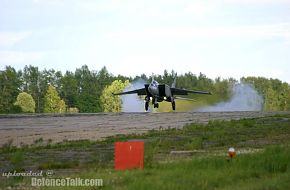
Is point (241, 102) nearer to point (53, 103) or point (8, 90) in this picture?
point (53, 103)

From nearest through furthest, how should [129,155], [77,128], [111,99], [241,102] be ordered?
[129,155]
[77,128]
[241,102]
[111,99]

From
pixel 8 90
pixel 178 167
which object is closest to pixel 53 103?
pixel 8 90

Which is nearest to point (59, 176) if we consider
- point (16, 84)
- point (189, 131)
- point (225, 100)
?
point (189, 131)

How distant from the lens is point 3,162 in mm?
17781

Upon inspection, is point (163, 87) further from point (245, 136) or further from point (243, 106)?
point (243, 106)

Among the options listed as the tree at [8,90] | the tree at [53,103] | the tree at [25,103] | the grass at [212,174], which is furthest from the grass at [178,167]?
Result: the tree at [53,103]

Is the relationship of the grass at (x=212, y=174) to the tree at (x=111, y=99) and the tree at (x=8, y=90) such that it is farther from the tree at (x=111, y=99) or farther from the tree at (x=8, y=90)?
the tree at (x=111, y=99)

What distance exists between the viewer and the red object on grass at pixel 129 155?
14.1 m

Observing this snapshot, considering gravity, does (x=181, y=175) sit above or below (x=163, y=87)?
below

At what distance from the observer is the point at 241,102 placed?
102m

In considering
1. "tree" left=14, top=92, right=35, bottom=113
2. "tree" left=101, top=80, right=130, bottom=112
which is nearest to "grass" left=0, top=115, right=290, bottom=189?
"tree" left=14, top=92, right=35, bottom=113

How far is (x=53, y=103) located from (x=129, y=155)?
408ft

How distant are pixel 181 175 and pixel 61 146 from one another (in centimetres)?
1101

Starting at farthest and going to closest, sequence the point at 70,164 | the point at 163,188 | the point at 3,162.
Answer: the point at 3,162, the point at 70,164, the point at 163,188
